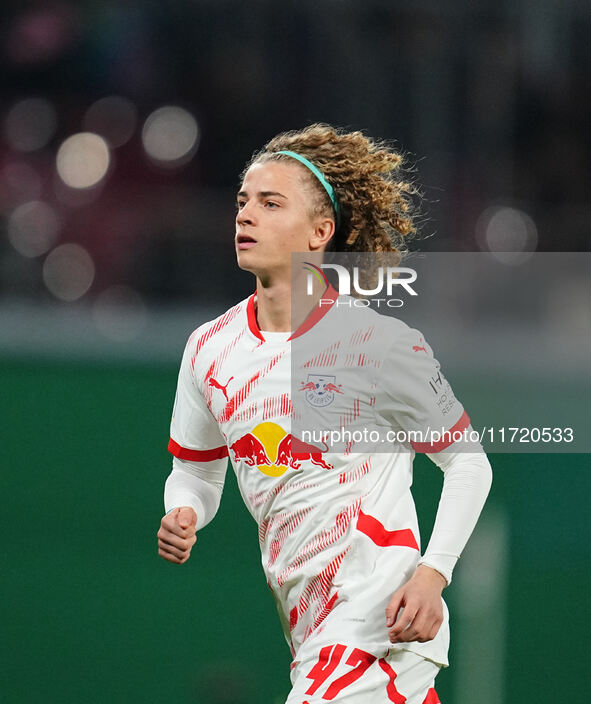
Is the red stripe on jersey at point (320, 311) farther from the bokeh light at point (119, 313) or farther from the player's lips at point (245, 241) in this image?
the bokeh light at point (119, 313)

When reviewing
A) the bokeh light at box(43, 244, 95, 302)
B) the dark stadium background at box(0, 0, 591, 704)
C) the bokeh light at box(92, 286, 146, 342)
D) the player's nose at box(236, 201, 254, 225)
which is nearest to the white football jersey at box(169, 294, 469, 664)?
the player's nose at box(236, 201, 254, 225)

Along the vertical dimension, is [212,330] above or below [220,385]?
above

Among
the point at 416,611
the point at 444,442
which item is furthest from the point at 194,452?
the point at 416,611

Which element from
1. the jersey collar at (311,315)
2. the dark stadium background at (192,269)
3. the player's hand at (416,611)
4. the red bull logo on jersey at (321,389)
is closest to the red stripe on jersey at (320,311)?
the jersey collar at (311,315)

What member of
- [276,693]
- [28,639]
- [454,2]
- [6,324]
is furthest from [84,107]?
[276,693]

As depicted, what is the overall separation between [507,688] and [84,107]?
3118 mm

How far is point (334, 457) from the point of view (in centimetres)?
232

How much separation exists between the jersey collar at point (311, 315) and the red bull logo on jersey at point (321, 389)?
0.12 metres

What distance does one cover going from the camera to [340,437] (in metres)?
2.34

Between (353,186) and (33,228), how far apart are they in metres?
2.37

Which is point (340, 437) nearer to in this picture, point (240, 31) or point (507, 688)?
point (507, 688)

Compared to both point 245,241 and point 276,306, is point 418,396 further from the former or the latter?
point 245,241

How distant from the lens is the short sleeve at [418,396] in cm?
228

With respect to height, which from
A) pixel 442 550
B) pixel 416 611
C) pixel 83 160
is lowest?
pixel 416 611
